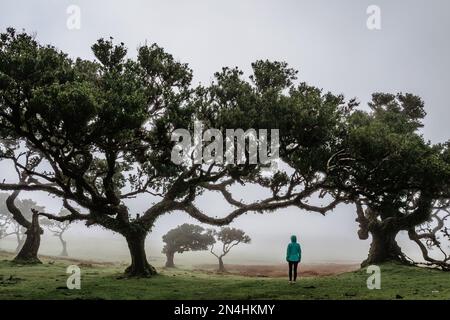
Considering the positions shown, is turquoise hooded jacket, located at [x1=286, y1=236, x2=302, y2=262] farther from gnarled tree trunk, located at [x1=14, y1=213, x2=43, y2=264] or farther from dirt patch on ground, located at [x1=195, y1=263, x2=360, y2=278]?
gnarled tree trunk, located at [x1=14, y1=213, x2=43, y2=264]

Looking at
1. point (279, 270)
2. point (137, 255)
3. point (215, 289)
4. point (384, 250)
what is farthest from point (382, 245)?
point (279, 270)

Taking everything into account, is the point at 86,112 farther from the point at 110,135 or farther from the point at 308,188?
the point at 308,188

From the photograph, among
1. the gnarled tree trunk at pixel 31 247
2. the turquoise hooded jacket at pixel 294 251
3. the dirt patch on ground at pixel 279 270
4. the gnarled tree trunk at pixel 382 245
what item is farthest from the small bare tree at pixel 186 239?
the turquoise hooded jacket at pixel 294 251

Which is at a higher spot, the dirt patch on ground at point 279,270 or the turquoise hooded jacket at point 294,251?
the turquoise hooded jacket at point 294,251

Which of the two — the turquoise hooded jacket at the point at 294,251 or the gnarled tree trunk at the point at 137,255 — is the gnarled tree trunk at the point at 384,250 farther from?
the gnarled tree trunk at the point at 137,255

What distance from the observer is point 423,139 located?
2981 centimetres

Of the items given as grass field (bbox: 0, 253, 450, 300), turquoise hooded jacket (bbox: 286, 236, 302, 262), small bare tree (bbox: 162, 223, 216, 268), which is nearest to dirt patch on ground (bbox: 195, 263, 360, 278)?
small bare tree (bbox: 162, 223, 216, 268)

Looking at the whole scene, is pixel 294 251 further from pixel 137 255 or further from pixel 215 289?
pixel 137 255

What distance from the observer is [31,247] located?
3988 cm

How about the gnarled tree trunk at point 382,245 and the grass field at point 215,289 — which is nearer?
the grass field at point 215,289

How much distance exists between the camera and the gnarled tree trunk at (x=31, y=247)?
128 feet
